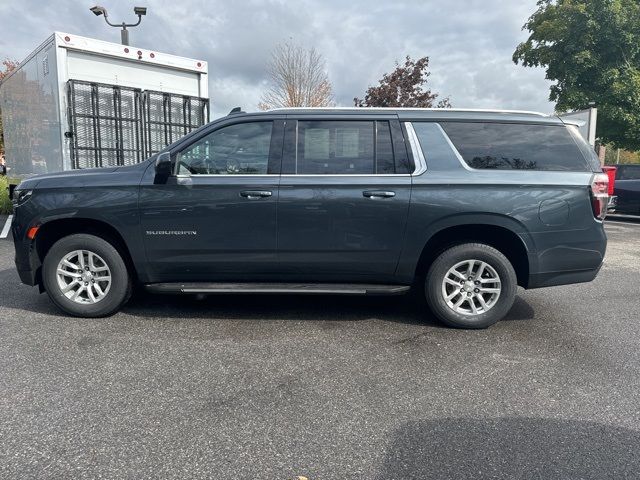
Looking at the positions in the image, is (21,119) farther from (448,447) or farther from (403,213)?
(448,447)

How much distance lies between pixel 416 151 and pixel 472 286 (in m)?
1.33

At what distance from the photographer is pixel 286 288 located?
432cm

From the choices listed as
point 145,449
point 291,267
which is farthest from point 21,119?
point 145,449

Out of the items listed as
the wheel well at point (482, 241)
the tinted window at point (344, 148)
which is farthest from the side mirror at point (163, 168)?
the wheel well at point (482, 241)

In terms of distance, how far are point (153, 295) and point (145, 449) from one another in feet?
10.4

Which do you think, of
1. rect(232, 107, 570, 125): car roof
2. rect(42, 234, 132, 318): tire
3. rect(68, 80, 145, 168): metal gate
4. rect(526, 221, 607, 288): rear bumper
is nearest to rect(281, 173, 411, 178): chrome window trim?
rect(232, 107, 570, 125): car roof

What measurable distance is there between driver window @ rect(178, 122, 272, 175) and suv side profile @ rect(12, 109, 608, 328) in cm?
1

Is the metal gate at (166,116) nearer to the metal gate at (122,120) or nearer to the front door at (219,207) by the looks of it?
the metal gate at (122,120)

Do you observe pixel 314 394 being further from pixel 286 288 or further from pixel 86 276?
pixel 86 276

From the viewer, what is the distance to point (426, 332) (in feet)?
14.2

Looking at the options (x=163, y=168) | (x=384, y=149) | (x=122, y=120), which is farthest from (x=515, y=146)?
(x=122, y=120)

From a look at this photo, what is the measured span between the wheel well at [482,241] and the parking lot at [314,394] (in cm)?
59

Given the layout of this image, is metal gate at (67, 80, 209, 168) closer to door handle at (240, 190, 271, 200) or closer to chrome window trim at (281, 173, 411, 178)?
door handle at (240, 190, 271, 200)

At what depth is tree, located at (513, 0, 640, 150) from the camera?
46.1 ft
